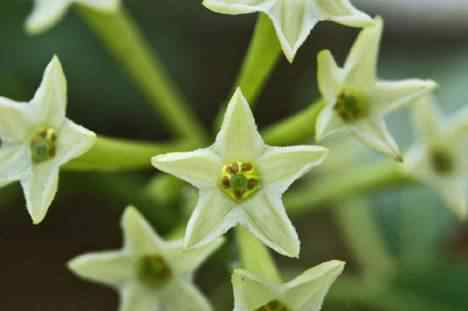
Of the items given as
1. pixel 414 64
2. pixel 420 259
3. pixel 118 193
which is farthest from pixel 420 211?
pixel 118 193

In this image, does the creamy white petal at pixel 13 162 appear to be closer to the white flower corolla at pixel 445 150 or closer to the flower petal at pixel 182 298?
the flower petal at pixel 182 298

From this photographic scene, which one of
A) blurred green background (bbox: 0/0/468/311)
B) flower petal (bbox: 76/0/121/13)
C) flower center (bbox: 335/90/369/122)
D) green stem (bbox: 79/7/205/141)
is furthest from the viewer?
blurred green background (bbox: 0/0/468/311)

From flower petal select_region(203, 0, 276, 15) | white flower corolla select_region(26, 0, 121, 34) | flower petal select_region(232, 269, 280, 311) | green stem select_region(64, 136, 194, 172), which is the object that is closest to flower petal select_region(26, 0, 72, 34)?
white flower corolla select_region(26, 0, 121, 34)

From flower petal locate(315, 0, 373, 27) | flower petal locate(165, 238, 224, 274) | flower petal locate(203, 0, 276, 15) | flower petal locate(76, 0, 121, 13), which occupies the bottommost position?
flower petal locate(165, 238, 224, 274)

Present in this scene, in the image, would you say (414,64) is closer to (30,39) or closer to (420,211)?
(420,211)

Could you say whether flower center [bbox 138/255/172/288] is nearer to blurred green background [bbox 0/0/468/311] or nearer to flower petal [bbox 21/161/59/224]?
flower petal [bbox 21/161/59/224]

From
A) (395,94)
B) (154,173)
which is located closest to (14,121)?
(395,94)

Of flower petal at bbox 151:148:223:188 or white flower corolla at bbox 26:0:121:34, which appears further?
white flower corolla at bbox 26:0:121:34
